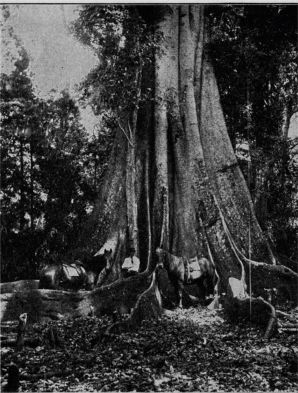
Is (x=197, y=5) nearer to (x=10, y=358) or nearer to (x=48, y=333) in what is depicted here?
(x=48, y=333)

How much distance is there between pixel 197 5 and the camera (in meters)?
7.02

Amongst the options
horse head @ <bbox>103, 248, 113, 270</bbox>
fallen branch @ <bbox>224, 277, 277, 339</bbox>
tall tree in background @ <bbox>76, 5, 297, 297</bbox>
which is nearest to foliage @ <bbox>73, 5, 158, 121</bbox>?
tall tree in background @ <bbox>76, 5, 297, 297</bbox>

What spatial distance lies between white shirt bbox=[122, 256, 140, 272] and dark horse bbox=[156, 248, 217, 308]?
0.33m

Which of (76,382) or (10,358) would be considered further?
(10,358)

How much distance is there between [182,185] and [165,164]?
0.46m

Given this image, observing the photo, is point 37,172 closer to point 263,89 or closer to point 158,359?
point 158,359

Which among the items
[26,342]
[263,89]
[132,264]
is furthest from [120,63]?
[26,342]

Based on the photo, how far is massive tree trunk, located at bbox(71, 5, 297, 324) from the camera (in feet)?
22.2

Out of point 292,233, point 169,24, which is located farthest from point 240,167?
point 169,24

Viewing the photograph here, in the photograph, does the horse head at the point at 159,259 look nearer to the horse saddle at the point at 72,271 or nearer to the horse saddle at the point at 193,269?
the horse saddle at the point at 193,269

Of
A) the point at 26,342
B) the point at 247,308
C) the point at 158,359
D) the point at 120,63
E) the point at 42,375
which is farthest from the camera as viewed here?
the point at 120,63

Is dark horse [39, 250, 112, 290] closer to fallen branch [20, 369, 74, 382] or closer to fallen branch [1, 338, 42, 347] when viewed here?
fallen branch [1, 338, 42, 347]

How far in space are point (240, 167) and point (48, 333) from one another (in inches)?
168

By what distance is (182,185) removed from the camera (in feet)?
23.2
